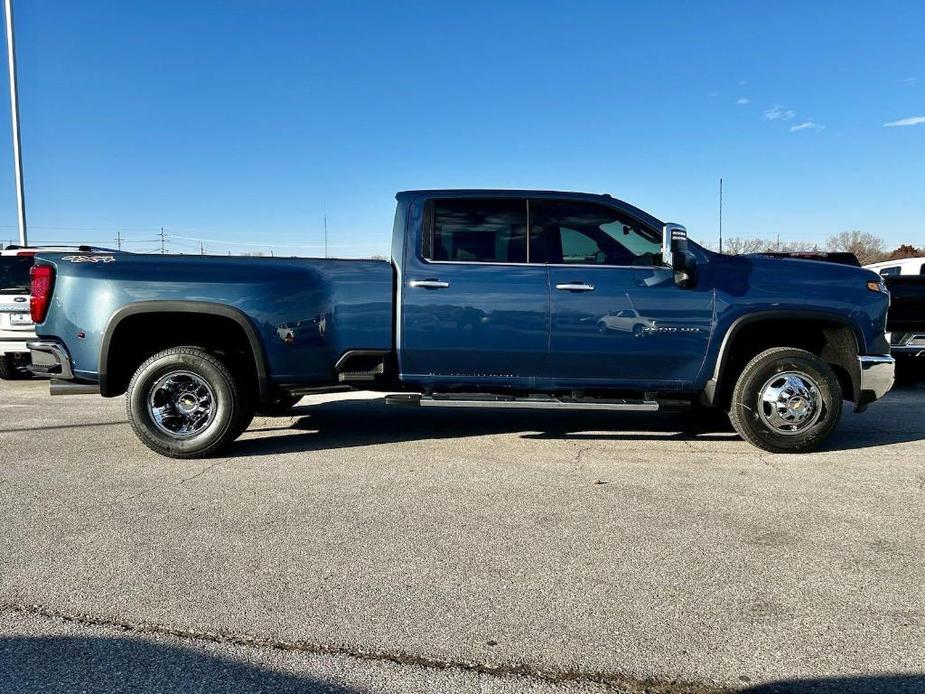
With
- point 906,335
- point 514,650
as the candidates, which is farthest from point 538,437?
point 906,335

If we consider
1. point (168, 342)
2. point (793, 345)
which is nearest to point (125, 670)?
point (168, 342)

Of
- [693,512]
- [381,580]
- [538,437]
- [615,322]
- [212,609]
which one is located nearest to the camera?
[212,609]

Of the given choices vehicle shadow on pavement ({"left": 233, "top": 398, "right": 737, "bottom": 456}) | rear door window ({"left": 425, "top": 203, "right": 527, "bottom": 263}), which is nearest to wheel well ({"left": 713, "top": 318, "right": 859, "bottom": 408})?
vehicle shadow on pavement ({"left": 233, "top": 398, "right": 737, "bottom": 456})

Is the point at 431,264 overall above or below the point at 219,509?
above

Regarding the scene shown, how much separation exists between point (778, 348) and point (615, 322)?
136 centimetres

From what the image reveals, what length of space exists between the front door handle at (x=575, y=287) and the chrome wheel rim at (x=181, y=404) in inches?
113

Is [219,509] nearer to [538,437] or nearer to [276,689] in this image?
[276,689]

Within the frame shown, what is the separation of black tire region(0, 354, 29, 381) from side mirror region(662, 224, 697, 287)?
8.52m

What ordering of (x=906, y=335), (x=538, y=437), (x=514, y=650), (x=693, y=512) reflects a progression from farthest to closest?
(x=906, y=335), (x=538, y=437), (x=693, y=512), (x=514, y=650)

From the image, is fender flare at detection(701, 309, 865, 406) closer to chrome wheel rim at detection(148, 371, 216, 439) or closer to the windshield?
chrome wheel rim at detection(148, 371, 216, 439)

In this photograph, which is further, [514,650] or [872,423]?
[872,423]

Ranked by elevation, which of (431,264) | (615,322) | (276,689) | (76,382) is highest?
(431,264)

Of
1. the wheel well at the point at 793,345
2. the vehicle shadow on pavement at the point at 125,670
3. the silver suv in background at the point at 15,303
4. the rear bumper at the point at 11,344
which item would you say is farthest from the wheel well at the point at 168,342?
the rear bumper at the point at 11,344

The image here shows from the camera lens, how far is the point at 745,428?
17.5ft
